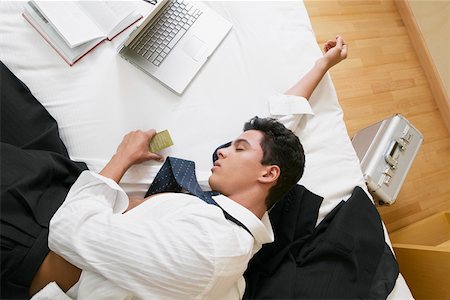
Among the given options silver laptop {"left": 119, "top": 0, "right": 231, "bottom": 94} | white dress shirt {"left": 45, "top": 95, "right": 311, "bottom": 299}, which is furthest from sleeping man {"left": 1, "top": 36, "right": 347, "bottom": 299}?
silver laptop {"left": 119, "top": 0, "right": 231, "bottom": 94}

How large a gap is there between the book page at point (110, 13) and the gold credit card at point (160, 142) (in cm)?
39

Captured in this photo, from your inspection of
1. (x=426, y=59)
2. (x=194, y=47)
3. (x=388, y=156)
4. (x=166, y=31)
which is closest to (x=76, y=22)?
(x=166, y=31)

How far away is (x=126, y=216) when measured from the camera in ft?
3.14

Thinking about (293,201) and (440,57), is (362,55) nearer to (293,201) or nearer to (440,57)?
(440,57)

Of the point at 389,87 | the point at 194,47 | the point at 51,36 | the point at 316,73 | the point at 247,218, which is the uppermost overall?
the point at 51,36

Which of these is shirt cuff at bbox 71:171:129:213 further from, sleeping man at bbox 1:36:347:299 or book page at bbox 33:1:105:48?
book page at bbox 33:1:105:48

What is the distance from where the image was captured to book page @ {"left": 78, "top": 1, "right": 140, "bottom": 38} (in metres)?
1.32

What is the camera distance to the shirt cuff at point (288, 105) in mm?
1397

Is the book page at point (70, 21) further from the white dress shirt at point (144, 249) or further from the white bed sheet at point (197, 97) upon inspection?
the white dress shirt at point (144, 249)

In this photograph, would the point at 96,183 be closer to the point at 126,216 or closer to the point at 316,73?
the point at 126,216

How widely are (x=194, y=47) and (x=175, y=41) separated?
0.23 feet

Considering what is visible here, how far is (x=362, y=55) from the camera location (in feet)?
7.32

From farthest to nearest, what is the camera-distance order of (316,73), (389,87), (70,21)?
(389,87) < (316,73) < (70,21)

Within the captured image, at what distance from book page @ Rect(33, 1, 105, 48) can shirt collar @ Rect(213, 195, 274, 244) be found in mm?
680
